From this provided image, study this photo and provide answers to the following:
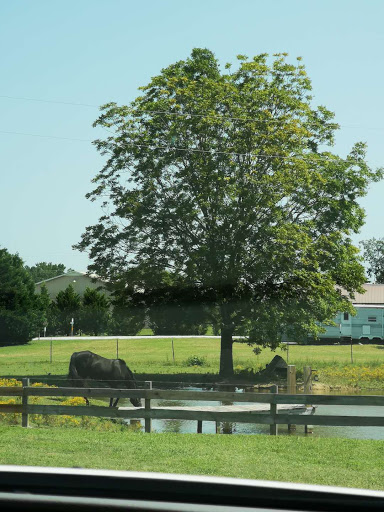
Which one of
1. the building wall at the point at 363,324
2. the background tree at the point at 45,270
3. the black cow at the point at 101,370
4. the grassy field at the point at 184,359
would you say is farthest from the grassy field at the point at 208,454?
the background tree at the point at 45,270

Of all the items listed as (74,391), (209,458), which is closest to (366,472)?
(209,458)

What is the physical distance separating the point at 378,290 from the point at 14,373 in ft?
126

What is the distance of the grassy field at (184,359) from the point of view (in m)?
34.7

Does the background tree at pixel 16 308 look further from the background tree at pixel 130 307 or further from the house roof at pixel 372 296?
the house roof at pixel 372 296

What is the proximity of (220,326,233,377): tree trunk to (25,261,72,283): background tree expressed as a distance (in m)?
117

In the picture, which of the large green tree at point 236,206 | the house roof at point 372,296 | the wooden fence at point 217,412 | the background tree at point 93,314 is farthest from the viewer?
the house roof at point 372,296

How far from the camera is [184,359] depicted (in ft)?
147

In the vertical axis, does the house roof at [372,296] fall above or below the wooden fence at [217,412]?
above

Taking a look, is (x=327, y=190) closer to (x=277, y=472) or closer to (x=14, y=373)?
(x=14, y=373)

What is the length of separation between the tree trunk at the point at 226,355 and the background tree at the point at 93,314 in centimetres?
2408

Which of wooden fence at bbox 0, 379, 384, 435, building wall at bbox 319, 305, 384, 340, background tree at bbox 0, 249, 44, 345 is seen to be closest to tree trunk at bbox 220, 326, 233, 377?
wooden fence at bbox 0, 379, 384, 435

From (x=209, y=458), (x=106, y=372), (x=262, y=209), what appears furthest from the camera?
(x=262, y=209)

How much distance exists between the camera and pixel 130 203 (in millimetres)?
35250

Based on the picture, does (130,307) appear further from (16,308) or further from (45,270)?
(45,270)
